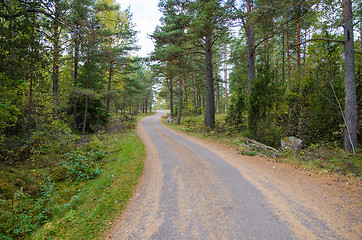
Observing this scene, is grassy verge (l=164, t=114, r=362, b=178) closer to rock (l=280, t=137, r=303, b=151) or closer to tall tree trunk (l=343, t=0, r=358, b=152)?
rock (l=280, t=137, r=303, b=151)

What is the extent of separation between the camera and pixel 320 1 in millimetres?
6984

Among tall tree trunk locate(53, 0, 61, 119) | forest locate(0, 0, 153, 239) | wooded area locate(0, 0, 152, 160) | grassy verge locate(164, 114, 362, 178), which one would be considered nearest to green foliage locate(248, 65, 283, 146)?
grassy verge locate(164, 114, 362, 178)

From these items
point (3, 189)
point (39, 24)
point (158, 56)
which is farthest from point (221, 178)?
point (158, 56)

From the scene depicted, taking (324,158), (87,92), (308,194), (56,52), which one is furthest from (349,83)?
Result: (87,92)

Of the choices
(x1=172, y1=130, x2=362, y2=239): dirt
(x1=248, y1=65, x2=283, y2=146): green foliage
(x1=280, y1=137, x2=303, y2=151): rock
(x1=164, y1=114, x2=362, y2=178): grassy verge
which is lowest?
(x1=172, y1=130, x2=362, y2=239): dirt

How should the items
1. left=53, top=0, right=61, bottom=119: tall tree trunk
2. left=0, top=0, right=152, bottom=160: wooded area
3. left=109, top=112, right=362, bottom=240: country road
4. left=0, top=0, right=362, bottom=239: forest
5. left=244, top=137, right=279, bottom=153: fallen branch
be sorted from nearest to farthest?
left=109, top=112, right=362, bottom=240: country road → left=0, top=0, right=362, bottom=239: forest → left=0, top=0, right=152, bottom=160: wooded area → left=53, top=0, right=61, bottom=119: tall tree trunk → left=244, top=137, right=279, bottom=153: fallen branch

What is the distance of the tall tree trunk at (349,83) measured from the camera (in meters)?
7.09

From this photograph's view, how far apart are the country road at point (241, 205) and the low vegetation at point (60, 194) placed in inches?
19.5

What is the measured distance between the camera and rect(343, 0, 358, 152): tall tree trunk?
709 centimetres

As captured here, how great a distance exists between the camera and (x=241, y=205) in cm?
392

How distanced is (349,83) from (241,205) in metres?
7.46

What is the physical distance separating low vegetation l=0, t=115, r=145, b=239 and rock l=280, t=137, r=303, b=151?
7.20 meters

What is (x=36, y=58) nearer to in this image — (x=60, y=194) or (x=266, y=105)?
(x=60, y=194)

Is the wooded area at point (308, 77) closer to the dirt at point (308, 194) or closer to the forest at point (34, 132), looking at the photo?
the dirt at point (308, 194)
